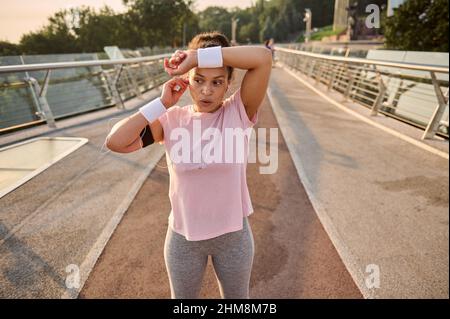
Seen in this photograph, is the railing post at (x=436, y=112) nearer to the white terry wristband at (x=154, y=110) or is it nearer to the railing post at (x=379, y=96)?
the railing post at (x=379, y=96)

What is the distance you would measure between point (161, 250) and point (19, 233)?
1.98 meters

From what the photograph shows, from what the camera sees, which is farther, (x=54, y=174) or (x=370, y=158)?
(x=370, y=158)

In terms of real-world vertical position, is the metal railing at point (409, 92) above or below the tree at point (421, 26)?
Result: below

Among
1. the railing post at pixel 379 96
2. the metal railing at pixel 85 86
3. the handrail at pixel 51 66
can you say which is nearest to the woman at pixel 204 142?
the handrail at pixel 51 66

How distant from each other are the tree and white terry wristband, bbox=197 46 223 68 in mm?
12644

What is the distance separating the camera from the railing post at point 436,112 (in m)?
5.93

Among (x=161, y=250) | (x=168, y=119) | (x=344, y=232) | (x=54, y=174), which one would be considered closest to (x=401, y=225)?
(x=344, y=232)

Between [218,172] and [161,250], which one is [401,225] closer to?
[161,250]

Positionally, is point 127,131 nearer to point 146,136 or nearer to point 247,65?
point 146,136

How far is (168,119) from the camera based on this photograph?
1425 mm

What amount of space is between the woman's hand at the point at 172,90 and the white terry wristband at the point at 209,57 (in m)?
0.11

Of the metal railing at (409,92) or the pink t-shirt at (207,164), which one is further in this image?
the metal railing at (409,92)

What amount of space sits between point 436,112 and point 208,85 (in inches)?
260
